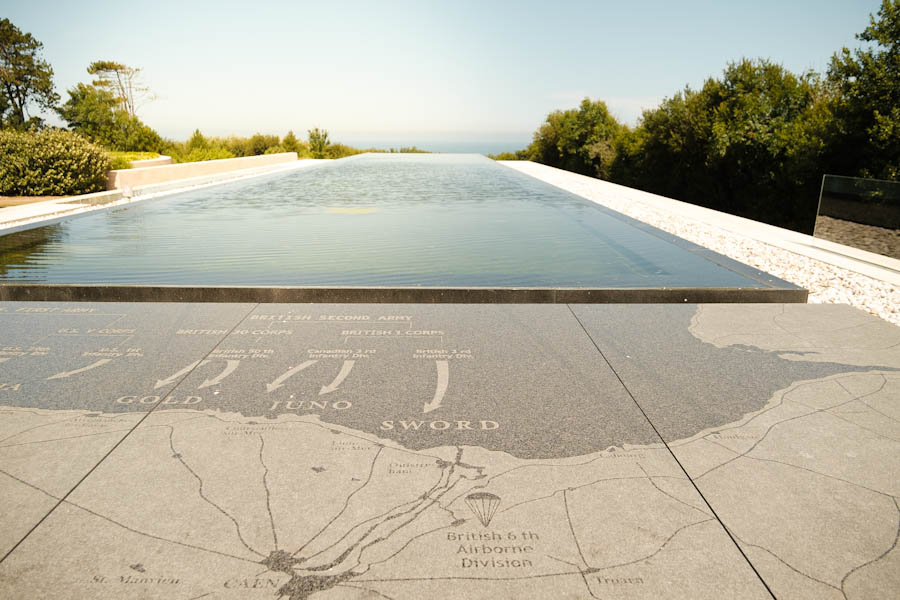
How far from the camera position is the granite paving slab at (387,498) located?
1763 mm

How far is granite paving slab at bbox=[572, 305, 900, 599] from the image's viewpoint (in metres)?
1.90

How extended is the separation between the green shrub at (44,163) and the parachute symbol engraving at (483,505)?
13039 millimetres

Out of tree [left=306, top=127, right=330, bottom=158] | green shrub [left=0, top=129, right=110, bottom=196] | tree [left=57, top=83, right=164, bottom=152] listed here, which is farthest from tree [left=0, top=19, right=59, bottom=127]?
green shrub [left=0, top=129, right=110, bottom=196]

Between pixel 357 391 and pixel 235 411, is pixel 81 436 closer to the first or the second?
pixel 235 411

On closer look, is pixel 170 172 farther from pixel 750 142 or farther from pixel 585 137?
pixel 585 137

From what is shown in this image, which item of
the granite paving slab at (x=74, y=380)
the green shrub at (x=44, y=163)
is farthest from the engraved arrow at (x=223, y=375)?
the green shrub at (x=44, y=163)

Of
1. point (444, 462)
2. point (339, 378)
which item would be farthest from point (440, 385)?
point (444, 462)

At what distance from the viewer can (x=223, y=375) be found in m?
3.24

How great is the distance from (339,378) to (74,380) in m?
1.50

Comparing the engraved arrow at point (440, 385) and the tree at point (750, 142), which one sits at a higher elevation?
the tree at point (750, 142)

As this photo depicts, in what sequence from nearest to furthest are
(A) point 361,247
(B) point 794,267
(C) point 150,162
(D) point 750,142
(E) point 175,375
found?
(E) point 175,375
(B) point 794,267
(A) point 361,247
(D) point 750,142
(C) point 150,162

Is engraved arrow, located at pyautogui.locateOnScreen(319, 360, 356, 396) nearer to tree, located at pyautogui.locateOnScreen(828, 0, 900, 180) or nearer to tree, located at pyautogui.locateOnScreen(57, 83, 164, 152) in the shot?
tree, located at pyautogui.locateOnScreen(828, 0, 900, 180)

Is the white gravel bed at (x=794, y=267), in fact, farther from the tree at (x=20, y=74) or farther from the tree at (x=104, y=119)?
the tree at (x=20, y=74)

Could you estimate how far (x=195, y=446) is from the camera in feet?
8.20
